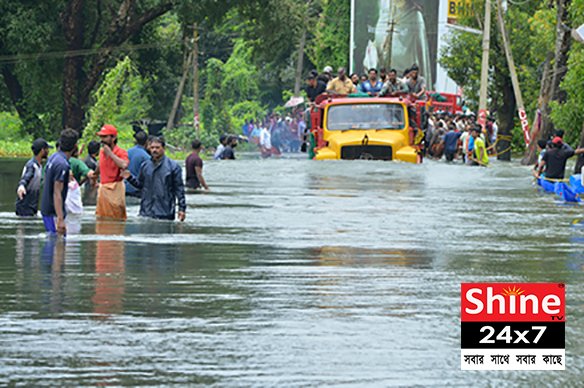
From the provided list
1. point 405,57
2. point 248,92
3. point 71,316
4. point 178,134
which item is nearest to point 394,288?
point 71,316

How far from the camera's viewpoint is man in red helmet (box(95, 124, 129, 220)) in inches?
722

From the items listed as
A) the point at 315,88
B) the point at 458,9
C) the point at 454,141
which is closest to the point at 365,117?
the point at 315,88

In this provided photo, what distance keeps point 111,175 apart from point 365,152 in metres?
17.8

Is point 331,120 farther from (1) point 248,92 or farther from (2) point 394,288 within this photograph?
(1) point 248,92

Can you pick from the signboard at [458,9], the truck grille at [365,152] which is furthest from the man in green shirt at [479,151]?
the signboard at [458,9]

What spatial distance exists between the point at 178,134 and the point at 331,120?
37357 mm

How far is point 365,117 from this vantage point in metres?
36.8

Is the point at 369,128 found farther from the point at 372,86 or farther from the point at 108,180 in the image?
the point at 108,180

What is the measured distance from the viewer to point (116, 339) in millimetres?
10070

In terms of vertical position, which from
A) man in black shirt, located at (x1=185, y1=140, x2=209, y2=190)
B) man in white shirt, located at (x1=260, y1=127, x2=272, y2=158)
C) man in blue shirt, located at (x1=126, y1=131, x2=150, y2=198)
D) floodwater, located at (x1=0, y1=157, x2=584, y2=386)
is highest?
man in blue shirt, located at (x1=126, y1=131, x2=150, y2=198)

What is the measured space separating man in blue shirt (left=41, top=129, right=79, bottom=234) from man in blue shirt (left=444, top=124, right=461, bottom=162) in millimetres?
30541

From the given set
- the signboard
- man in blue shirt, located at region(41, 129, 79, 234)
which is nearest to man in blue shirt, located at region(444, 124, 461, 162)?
the signboard

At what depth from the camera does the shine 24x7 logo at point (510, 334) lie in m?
8.63

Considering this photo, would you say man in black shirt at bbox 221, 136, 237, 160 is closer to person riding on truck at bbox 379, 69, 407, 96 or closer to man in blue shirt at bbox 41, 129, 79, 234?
person riding on truck at bbox 379, 69, 407, 96
